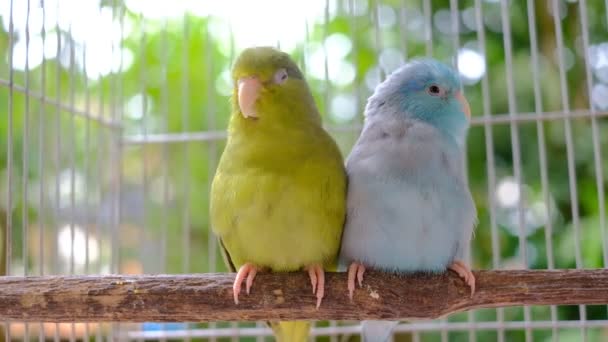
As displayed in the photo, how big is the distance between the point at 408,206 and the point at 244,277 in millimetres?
372

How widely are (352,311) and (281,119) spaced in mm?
449

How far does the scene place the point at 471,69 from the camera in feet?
7.51

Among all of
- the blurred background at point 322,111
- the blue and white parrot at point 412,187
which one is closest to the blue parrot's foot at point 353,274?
the blue and white parrot at point 412,187

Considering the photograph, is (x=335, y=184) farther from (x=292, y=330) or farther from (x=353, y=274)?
(x=292, y=330)

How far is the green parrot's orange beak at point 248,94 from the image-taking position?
1.45m

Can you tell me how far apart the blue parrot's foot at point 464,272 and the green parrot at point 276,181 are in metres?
0.26

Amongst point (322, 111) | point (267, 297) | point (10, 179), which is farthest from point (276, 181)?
point (322, 111)

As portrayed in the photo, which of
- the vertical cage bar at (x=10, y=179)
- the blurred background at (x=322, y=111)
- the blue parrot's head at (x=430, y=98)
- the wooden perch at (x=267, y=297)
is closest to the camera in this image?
the wooden perch at (x=267, y=297)

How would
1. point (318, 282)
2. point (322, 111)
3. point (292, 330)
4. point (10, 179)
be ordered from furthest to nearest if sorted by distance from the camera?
point (322, 111)
point (292, 330)
point (10, 179)
point (318, 282)

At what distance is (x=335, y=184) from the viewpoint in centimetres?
146

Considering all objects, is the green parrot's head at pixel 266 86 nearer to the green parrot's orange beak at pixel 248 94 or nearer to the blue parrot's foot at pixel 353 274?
the green parrot's orange beak at pixel 248 94

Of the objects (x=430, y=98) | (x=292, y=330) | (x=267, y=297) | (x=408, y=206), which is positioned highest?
(x=430, y=98)

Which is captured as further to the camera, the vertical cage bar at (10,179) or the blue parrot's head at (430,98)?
the blue parrot's head at (430,98)

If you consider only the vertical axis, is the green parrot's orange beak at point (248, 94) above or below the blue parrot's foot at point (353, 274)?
above
